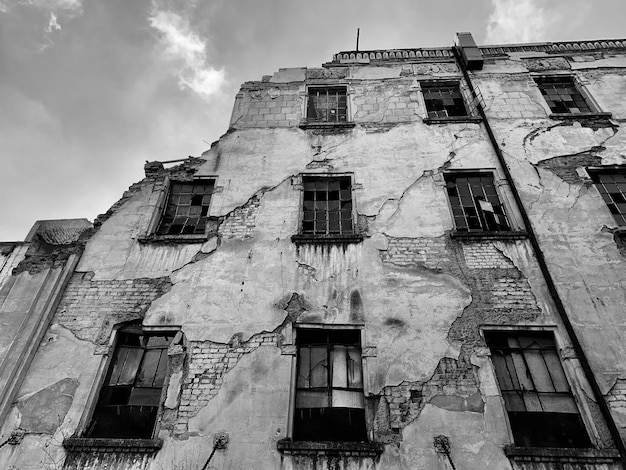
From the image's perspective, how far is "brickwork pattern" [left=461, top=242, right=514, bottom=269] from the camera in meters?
7.48

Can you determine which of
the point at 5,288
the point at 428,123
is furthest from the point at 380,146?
the point at 5,288

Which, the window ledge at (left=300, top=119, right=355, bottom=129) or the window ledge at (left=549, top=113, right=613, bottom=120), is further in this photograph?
the window ledge at (left=300, top=119, right=355, bottom=129)

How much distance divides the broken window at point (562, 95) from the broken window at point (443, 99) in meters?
2.11

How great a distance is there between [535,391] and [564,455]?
0.94 m

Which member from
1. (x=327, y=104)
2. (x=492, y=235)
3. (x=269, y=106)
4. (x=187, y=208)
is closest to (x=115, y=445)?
(x=187, y=208)

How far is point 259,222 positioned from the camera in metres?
8.31

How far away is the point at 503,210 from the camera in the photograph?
848cm

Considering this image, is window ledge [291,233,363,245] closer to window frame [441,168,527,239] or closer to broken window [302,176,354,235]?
broken window [302,176,354,235]

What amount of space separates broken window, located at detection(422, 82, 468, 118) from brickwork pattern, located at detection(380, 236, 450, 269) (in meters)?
3.98

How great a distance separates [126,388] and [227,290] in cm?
208

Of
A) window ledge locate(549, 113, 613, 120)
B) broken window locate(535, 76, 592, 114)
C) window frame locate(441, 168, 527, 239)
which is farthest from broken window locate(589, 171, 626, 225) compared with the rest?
broken window locate(535, 76, 592, 114)

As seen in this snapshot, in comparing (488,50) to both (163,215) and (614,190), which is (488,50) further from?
(163,215)

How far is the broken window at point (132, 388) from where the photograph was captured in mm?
6195

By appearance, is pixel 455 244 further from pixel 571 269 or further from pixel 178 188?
pixel 178 188
